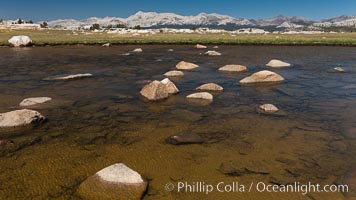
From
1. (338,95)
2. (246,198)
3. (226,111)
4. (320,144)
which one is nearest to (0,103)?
(226,111)

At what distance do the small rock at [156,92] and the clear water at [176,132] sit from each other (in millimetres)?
455

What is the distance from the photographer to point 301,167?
9.47m

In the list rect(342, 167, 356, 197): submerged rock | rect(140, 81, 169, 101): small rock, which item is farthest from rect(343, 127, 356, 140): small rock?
rect(140, 81, 169, 101): small rock

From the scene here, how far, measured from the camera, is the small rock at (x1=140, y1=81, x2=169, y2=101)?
57.4 feet

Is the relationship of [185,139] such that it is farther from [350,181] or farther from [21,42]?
[21,42]

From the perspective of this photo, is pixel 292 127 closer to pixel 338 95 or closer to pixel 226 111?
pixel 226 111

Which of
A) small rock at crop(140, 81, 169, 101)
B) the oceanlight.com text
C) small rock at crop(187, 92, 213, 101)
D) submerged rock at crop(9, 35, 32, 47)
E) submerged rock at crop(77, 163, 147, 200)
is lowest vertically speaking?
the oceanlight.com text

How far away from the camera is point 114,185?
805cm

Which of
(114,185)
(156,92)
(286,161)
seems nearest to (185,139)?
(286,161)

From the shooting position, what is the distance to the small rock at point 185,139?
37.3 feet

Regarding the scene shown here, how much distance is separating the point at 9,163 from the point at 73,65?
25038mm

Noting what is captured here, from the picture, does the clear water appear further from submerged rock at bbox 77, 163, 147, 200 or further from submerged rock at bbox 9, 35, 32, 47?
submerged rock at bbox 9, 35, 32, 47

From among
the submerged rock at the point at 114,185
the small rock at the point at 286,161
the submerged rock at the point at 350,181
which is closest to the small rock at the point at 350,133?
the submerged rock at the point at 350,181

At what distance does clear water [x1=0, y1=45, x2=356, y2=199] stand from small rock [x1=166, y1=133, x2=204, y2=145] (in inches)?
12.2
